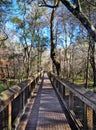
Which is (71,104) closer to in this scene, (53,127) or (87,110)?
(53,127)

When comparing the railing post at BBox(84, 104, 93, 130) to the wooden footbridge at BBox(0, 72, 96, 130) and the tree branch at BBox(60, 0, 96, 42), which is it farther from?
the tree branch at BBox(60, 0, 96, 42)

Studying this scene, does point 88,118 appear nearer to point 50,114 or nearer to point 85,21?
point 50,114

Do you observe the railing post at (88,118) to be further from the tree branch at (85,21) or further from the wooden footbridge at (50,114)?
the tree branch at (85,21)

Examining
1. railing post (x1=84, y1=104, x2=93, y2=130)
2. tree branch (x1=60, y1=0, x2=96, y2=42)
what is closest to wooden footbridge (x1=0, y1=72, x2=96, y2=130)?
railing post (x1=84, y1=104, x2=93, y2=130)

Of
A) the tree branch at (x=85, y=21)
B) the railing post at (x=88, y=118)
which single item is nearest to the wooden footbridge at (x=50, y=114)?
the railing post at (x=88, y=118)

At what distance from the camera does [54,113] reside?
24.5 feet

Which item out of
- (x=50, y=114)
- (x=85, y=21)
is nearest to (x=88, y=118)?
(x=50, y=114)

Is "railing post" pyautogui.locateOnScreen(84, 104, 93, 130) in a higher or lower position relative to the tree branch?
lower

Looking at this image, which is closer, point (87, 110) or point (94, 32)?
point (87, 110)

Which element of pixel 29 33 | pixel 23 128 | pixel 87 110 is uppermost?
pixel 29 33

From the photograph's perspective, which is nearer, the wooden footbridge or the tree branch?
the wooden footbridge

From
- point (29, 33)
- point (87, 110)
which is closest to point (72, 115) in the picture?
point (87, 110)

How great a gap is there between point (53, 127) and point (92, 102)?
2.18 metres

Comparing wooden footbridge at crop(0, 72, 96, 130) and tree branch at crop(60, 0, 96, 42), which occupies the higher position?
tree branch at crop(60, 0, 96, 42)
